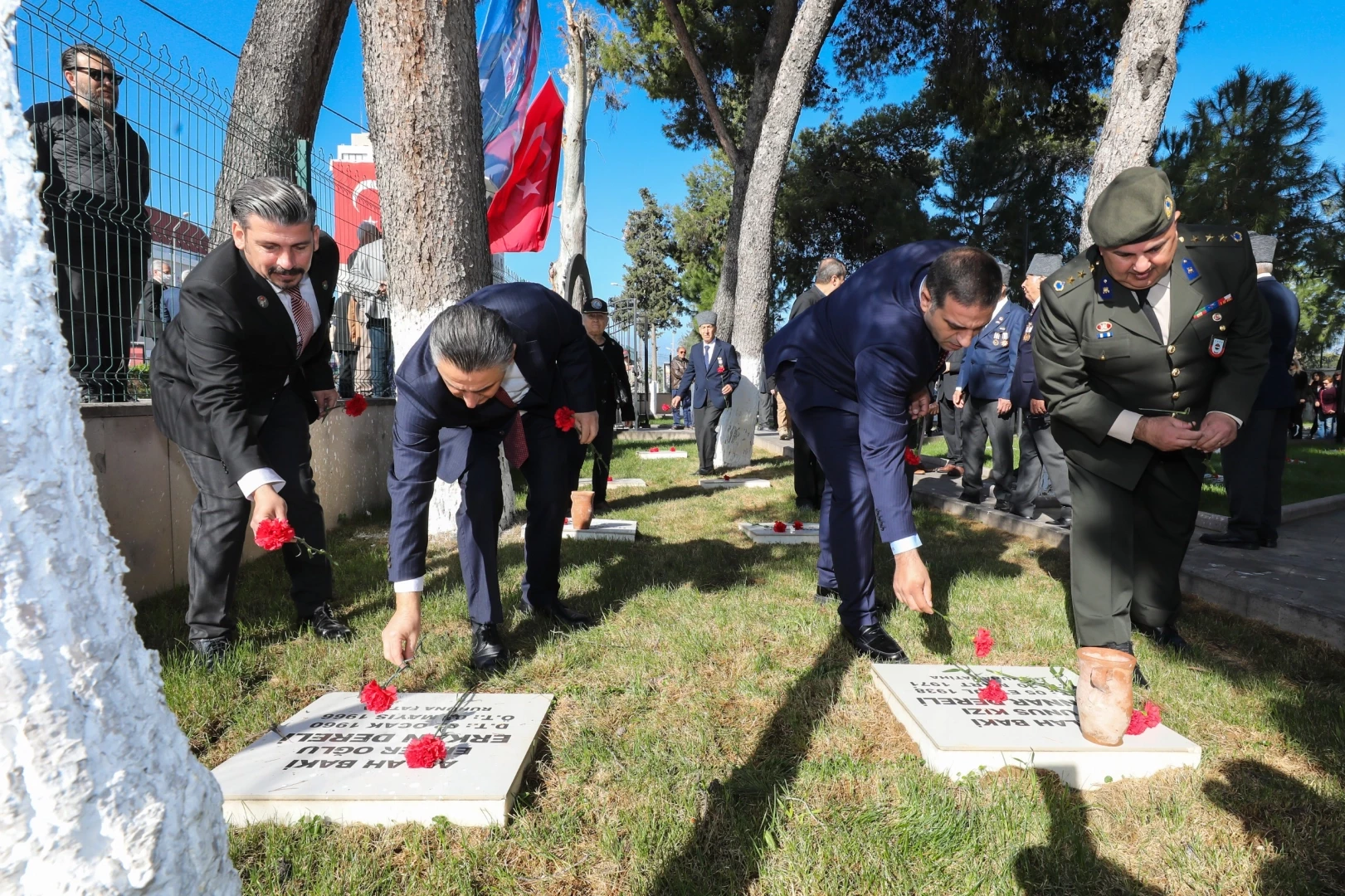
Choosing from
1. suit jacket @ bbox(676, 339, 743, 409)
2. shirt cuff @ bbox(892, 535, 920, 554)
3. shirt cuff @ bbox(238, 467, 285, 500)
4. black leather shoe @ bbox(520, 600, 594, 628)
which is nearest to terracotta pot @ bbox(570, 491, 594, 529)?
black leather shoe @ bbox(520, 600, 594, 628)

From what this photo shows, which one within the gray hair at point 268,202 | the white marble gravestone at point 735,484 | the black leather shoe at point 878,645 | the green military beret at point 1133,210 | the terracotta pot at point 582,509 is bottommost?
the black leather shoe at point 878,645

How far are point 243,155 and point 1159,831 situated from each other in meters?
6.16

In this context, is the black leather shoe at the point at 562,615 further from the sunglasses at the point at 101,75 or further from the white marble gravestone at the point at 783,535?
the sunglasses at the point at 101,75

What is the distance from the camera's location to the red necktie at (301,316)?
3.78m

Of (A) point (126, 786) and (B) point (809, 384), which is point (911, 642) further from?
(A) point (126, 786)

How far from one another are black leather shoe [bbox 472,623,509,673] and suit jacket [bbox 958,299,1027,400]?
15.7 feet

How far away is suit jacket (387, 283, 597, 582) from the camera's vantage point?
3051 mm

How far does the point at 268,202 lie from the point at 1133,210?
3257 millimetres

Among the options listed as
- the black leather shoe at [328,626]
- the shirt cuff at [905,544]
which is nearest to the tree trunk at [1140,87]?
the shirt cuff at [905,544]

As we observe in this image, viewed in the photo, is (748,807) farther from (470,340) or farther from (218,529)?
(218,529)

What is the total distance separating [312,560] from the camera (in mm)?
3945

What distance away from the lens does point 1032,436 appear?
21.5ft

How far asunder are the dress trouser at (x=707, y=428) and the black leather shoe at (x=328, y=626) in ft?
21.4

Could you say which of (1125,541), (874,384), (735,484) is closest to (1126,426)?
(1125,541)
